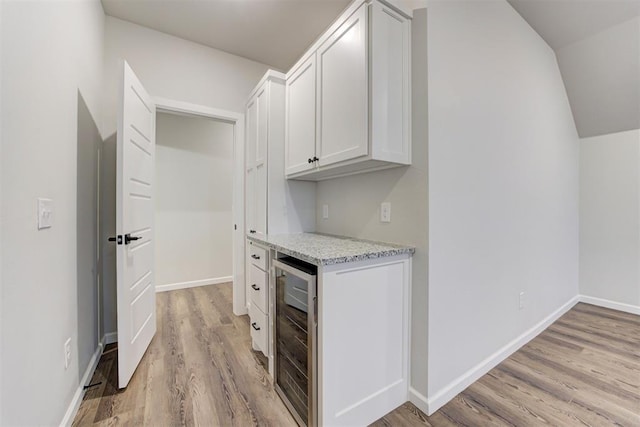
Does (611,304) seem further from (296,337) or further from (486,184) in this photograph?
(296,337)

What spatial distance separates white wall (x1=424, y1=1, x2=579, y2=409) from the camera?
4.99 feet

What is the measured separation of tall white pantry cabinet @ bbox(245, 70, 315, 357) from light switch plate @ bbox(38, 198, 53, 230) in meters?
1.11

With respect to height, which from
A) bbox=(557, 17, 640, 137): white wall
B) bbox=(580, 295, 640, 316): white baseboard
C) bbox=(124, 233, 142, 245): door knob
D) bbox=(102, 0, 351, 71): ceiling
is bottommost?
bbox=(580, 295, 640, 316): white baseboard

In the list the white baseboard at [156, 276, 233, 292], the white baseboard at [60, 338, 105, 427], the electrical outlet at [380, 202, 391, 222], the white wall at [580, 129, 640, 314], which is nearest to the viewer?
the white baseboard at [60, 338, 105, 427]

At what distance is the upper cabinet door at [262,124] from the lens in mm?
2291

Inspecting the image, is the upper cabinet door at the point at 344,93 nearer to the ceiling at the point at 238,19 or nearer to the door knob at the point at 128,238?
the ceiling at the point at 238,19

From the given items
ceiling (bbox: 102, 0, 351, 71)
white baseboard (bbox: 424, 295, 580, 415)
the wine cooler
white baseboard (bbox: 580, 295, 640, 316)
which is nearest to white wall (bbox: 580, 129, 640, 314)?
white baseboard (bbox: 580, 295, 640, 316)

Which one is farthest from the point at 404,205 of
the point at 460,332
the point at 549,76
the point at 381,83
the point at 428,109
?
the point at 549,76

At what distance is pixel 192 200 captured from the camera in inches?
156

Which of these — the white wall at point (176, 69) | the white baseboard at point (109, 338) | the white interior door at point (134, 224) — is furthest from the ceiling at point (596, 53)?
the white baseboard at point (109, 338)

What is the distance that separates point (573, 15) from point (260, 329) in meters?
3.59

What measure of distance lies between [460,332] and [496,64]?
187cm

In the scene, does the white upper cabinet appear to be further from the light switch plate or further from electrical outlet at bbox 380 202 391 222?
the light switch plate

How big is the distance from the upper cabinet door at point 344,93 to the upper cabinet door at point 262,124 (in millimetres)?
658
